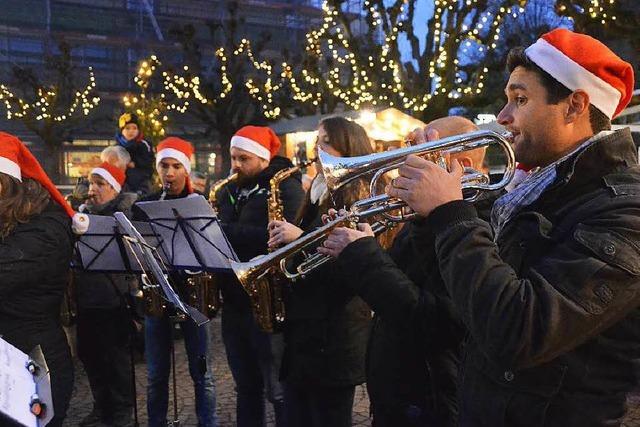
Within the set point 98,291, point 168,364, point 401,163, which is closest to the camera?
point 401,163

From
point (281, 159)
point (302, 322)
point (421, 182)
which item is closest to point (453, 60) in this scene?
point (281, 159)

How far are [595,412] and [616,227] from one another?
0.49 m

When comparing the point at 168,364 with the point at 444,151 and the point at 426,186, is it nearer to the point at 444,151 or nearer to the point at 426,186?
the point at 444,151

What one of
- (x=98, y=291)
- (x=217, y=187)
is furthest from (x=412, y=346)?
(x=98, y=291)

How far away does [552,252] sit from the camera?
1.52 meters

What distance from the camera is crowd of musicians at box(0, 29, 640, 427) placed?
1453 mm

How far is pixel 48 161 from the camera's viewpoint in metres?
25.8

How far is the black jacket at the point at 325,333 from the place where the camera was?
298 centimetres

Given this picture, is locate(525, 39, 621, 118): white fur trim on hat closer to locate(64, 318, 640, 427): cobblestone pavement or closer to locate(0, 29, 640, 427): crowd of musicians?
locate(0, 29, 640, 427): crowd of musicians

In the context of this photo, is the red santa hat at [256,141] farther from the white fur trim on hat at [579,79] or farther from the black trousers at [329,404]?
the white fur trim on hat at [579,79]

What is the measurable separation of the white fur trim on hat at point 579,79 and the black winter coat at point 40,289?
7.66 ft

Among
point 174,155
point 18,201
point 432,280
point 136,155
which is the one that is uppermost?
point 136,155

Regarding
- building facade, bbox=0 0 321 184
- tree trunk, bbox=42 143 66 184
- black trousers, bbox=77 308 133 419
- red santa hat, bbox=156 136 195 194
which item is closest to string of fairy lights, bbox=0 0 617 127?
tree trunk, bbox=42 143 66 184

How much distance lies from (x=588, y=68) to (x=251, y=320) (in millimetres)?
2552
